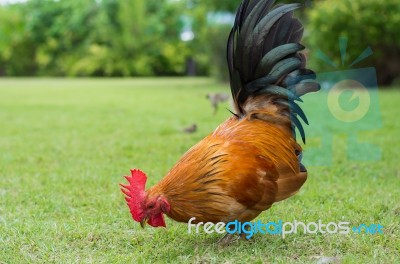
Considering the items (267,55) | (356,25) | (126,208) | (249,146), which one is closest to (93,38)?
(356,25)

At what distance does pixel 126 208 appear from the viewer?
4.09 metres

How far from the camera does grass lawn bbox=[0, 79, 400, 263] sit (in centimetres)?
311

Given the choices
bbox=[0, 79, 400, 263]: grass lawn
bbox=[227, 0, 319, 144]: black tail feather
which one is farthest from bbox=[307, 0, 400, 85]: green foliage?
bbox=[227, 0, 319, 144]: black tail feather

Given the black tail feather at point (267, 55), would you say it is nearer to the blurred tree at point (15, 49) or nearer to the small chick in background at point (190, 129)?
the small chick in background at point (190, 129)

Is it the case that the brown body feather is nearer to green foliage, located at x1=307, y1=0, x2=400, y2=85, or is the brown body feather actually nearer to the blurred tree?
green foliage, located at x1=307, y1=0, x2=400, y2=85

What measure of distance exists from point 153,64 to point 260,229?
123 ft

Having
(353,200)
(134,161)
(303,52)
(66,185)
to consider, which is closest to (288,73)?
(303,52)

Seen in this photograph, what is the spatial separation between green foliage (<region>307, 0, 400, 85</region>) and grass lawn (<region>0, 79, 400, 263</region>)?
29.0 ft

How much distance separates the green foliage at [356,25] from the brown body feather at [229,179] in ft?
46.3

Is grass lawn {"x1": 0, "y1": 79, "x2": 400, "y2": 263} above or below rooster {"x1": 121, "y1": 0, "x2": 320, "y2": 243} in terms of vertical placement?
below

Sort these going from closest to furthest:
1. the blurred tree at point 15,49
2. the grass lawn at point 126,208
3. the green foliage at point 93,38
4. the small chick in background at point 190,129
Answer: the grass lawn at point 126,208
the small chick in background at point 190,129
the green foliage at point 93,38
the blurred tree at point 15,49

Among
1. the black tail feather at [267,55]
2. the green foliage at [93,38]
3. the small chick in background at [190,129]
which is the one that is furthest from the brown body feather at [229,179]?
the green foliage at [93,38]

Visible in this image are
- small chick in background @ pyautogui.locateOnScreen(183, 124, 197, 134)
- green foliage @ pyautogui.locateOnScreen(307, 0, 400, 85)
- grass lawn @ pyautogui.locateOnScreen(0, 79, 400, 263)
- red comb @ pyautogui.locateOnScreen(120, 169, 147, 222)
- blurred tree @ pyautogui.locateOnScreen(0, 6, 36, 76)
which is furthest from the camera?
blurred tree @ pyautogui.locateOnScreen(0, 6, 36, 76)

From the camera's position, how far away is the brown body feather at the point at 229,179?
9.45 feet
